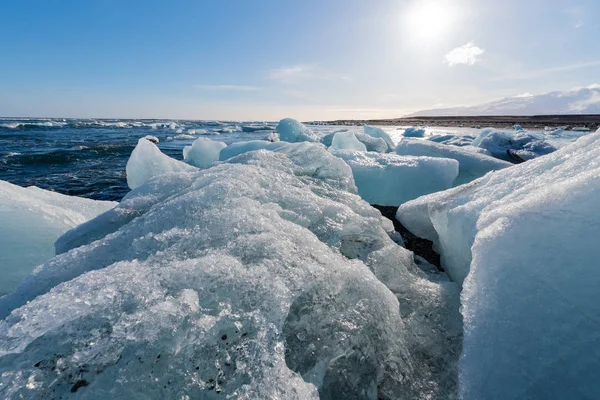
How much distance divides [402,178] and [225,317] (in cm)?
349

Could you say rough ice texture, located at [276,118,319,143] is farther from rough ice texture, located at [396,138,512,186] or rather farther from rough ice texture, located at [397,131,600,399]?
rough ice texture, located at [397,131,600,399]

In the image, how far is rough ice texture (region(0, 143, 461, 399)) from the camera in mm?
961

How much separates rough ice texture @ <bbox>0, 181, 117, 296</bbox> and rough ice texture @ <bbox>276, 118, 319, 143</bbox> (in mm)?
A: 8982

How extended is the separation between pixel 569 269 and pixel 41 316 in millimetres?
1823

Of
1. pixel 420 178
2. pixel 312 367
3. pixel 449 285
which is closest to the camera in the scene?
pixel 312 367

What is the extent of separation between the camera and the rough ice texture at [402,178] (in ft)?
13.4

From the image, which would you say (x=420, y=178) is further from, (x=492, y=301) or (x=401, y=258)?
(x=492, y=301)

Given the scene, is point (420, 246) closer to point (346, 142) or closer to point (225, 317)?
point (225, 317)

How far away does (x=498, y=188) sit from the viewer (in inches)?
77.7

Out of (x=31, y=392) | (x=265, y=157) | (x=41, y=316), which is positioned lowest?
(x=31, y=392)

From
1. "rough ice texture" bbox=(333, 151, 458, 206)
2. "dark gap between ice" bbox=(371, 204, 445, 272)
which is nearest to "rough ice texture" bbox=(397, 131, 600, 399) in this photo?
"dark gap between ice" bbox=(371, 204, 445, 272)

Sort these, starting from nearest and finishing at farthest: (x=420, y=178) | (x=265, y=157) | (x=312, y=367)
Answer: (x=312, y=367) → (x=265, y=157) → (x=420, y=178)

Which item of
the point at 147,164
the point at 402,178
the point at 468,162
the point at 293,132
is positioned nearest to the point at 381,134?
the point at 293,132

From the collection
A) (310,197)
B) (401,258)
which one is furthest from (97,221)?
(401,258)
